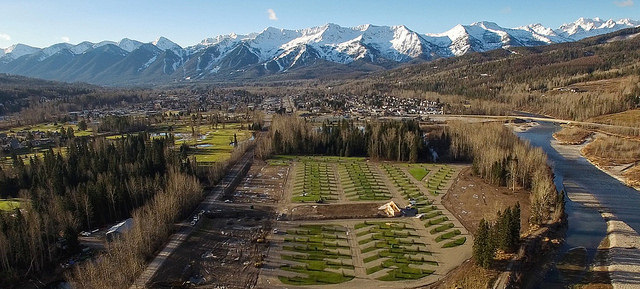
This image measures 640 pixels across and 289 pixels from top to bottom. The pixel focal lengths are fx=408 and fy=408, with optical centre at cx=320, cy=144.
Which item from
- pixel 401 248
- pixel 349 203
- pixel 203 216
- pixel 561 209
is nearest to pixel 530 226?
pixel 561 209

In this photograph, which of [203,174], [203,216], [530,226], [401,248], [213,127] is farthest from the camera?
[213,127]

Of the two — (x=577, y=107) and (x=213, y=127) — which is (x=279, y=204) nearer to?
(x=213, y=127)

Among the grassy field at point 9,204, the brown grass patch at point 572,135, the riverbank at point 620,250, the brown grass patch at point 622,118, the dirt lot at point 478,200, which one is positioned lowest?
the riverbank at point 620,250

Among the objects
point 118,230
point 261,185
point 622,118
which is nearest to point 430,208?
point 261,185

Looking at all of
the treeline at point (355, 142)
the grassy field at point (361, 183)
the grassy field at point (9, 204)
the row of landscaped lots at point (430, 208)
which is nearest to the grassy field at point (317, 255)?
the row of landscaped lots at point (430, 208)

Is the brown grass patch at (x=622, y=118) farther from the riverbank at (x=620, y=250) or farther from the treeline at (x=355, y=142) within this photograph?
the riverbank at (x=620, y=250)

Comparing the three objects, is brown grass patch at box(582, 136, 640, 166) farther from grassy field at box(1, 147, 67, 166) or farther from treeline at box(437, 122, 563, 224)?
grassy field at box(1, 147, 67, 166)
